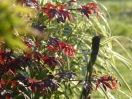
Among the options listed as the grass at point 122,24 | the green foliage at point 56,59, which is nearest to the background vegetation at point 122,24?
the grass at point 122,24

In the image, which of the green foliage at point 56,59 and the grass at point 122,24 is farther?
the grass at point 122,24

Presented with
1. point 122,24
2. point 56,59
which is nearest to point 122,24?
point 122,24

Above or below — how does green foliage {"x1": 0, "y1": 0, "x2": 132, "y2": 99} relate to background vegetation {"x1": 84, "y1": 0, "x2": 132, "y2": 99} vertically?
above

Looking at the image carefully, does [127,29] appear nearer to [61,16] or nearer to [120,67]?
[120,67]

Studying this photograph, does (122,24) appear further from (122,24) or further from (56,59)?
(56,59)

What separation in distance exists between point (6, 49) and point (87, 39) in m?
1.19

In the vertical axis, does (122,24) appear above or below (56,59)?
below

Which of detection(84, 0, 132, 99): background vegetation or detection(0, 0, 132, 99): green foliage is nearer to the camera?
detection(0, 0, 132, 99): green foliage

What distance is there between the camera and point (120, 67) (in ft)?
24.7

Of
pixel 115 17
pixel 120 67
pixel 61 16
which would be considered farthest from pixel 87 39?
pixel 115 17

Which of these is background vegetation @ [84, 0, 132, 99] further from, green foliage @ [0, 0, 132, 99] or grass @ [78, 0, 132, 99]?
green foliage @ [0, 0, 132, 99]

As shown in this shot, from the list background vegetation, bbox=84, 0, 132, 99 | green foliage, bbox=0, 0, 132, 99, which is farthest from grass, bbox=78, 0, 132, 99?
green foliage, bbox=0, 0, 132, 99

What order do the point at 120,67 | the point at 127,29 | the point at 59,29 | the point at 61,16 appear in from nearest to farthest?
the point at 61,16 < the point at 59,29 < the point at 120,67 < the point at 127,29

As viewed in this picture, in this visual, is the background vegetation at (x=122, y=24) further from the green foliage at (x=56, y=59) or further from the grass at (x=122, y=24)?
the green foliage at (x=56, y=59)
